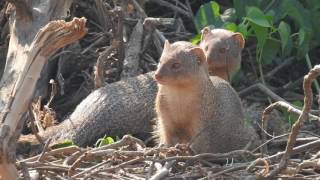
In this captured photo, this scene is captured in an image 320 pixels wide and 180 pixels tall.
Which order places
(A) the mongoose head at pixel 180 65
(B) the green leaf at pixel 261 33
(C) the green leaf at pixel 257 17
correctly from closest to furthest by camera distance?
(A) the mongoose head at pixel 180 65, (C) the green leaf at pixel 257 17, (B) the green leaf at pixel 261 33

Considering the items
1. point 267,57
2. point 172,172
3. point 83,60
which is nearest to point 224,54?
point 267,57

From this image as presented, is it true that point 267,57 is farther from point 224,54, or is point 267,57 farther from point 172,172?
point 172,172

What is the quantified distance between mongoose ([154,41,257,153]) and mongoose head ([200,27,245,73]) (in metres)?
0.69

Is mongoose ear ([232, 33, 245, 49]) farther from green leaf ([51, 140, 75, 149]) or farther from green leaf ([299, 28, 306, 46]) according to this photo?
green leaf ([51, 140, 75, 149])

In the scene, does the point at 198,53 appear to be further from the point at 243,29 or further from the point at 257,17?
the point at 243,29

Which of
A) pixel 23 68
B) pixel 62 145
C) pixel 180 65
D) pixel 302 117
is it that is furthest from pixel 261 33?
pixel 23 68

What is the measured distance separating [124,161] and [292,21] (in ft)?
6.52

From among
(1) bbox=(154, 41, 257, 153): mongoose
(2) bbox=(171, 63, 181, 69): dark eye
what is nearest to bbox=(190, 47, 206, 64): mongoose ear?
(1) bbox=(154, 41, 257, 153): mongoose

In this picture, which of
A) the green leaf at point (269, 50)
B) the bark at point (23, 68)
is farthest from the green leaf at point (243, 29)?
the bark at point (23, 68)

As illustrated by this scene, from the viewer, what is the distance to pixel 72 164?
3738mm

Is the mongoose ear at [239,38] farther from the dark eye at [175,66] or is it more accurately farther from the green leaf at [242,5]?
the dark eye at [175,66]

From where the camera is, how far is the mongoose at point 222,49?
5.07m

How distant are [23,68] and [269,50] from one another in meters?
1.97

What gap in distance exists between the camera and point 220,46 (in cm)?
512
